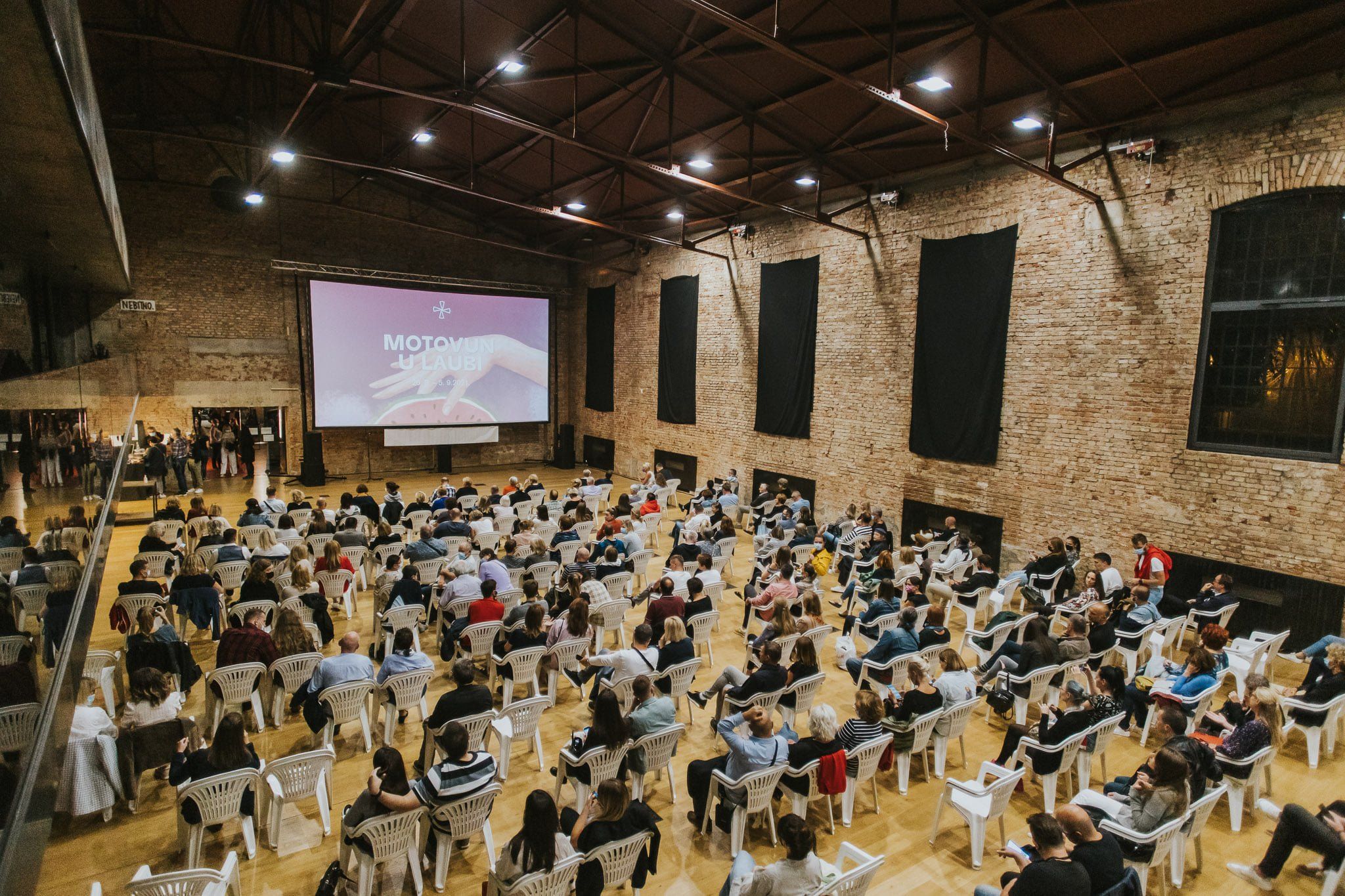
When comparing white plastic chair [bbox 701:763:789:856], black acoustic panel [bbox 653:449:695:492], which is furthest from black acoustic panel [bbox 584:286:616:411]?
white plastic chair [bbox 701:763:789:856]

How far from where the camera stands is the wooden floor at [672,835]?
409 centimetres

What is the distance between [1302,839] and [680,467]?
13.7m

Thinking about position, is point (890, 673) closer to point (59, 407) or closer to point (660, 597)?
point (660, 597)

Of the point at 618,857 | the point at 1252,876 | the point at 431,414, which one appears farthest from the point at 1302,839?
the point at 431,414

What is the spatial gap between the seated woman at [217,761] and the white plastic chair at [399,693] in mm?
1292

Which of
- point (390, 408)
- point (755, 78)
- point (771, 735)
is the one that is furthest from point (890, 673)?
point (390, 408)

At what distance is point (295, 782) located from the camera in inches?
165

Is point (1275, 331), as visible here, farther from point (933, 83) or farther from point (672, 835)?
point (672, 835)

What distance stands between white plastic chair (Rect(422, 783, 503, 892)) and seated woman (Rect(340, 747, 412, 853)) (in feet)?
1.02

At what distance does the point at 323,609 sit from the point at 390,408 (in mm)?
11216

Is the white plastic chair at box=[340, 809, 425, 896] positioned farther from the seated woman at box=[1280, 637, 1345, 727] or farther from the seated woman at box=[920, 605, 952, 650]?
the seated woman at box=[1280, 637, 1345, 727]

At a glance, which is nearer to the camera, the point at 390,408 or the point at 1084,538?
the point at 1084,538

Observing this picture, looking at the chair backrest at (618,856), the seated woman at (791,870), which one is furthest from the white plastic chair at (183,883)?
the seated woman at (791,870)

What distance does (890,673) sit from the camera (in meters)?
5.82
